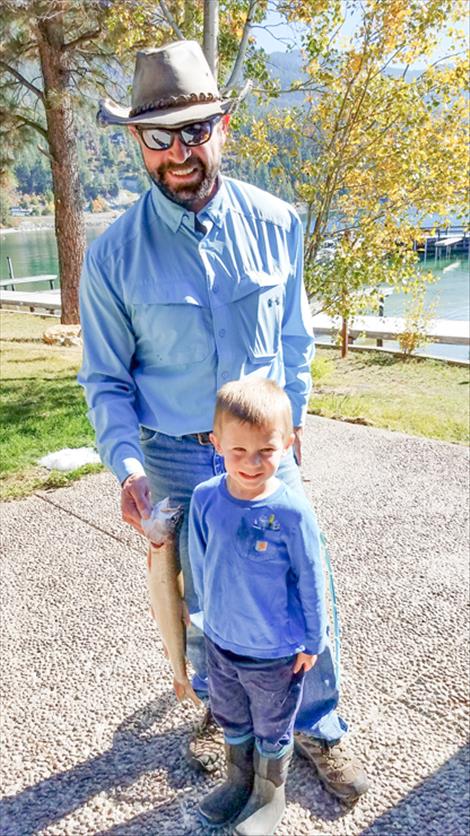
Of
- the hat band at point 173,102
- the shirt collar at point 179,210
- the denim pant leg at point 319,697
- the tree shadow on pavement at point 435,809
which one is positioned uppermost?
the hat band at point 173,102

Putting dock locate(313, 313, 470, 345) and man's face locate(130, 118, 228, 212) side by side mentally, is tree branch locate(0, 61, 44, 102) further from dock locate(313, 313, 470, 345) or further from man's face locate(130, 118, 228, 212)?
man's face locate(130, 118, 228, 212)

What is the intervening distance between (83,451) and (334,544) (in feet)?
9.14

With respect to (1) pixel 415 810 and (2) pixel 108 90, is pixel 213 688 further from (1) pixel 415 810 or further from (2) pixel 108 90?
(2) pixel 108 90

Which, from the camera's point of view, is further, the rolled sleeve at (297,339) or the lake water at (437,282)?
the lake water at (437,282)

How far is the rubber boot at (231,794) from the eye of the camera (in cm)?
214

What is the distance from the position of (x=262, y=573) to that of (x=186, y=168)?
1.20m

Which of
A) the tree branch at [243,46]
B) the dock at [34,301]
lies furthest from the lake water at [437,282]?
the dock at [34,301]

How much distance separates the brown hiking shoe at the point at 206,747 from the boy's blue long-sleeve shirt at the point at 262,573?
2.54ft

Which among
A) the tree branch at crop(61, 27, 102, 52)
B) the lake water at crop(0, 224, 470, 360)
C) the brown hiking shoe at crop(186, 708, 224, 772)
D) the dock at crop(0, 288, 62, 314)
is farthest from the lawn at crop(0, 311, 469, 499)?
the dock at crop(0, 288, 62, 314)

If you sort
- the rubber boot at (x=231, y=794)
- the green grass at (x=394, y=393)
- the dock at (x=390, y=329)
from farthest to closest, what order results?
the dock at (x=390, y=329) → the green grass at (x=394, y=393) → the rubber boot at (x=231, y=794)

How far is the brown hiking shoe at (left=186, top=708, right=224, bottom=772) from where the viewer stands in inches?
96.1

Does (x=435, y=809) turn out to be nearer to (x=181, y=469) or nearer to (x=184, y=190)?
(x=181, y=469)

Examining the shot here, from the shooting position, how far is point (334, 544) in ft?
13.9

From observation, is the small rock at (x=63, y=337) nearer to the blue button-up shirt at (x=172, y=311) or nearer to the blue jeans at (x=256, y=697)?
the blue button-up shirt at (x=172, y=311)
